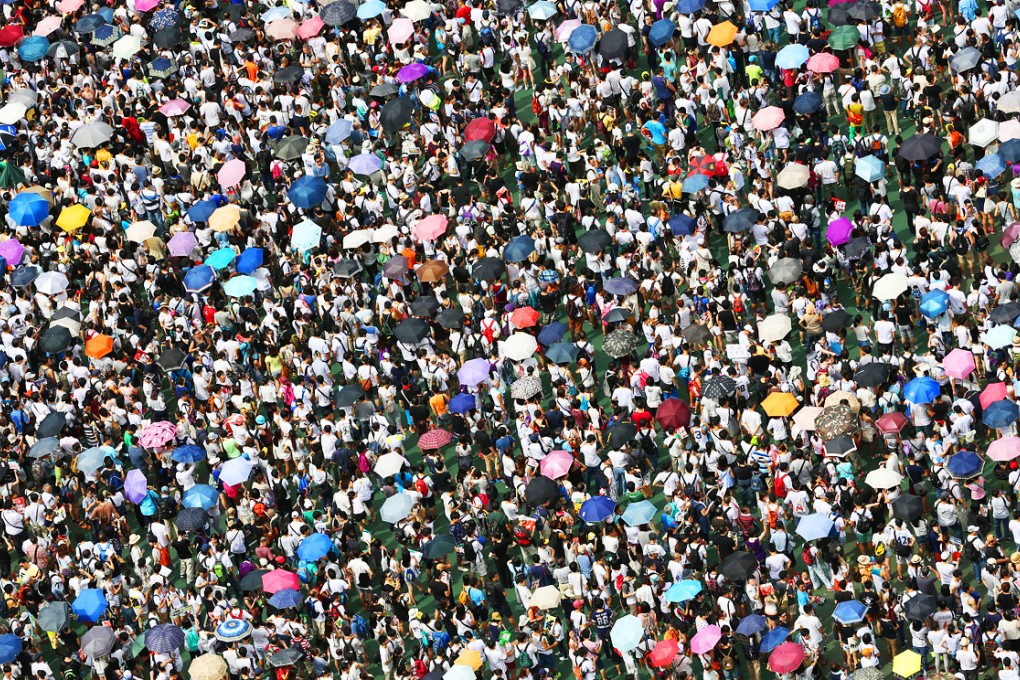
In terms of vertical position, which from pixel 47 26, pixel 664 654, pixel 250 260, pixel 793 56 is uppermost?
pixel 793 56

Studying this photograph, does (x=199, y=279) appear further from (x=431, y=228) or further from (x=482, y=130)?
(x=482, y=130)

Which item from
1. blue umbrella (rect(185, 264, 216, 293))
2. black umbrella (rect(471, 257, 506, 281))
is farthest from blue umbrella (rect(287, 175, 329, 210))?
black umbrella (rect(471, 257, 506, 281))

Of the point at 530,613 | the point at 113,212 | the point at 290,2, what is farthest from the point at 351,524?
the point at 290,2

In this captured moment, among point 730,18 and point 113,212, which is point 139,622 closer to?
point 113,212

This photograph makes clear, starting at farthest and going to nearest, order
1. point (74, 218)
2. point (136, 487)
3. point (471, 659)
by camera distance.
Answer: point (74, 218), point (136, 487), point (471, 659)

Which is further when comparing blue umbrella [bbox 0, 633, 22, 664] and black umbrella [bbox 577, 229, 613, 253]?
black umbrella [bbox 577, 229, 613, 253]

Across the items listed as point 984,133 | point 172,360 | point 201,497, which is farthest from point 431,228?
point 984,133

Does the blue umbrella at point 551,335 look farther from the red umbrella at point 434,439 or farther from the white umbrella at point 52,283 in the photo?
the white umbrella at point 52,283

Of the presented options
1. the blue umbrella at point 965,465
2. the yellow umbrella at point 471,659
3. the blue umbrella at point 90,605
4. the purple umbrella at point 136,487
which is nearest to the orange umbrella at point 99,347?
the purple umbrella at point 136,487

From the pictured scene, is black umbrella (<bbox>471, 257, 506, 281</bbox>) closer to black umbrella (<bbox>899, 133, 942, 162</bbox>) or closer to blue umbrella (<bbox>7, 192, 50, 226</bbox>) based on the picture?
black umbrella (<bbox>899, 133, 942, 162</bbox>)
